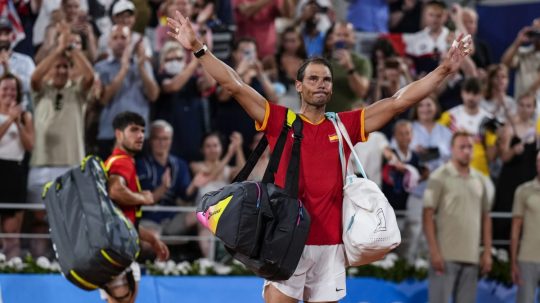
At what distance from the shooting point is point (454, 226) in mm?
12430

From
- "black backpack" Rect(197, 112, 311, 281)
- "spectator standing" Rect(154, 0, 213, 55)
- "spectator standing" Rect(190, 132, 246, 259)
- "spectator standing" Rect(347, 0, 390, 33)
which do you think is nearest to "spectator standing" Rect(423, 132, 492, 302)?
"spectator standing" Rect(190, 132, 246, 259)

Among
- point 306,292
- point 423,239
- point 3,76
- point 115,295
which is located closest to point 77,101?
point 3,76

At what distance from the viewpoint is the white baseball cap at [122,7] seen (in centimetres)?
1304

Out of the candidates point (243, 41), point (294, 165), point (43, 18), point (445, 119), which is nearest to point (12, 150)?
point (43, 18)

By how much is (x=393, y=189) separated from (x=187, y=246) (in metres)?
2.48

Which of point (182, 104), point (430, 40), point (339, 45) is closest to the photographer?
point (182, 104)

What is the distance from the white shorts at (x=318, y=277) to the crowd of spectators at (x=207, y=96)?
452cm

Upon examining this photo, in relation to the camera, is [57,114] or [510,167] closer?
[57,114]

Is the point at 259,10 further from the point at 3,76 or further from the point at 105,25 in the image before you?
the point at 3,76

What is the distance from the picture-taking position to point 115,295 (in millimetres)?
9812

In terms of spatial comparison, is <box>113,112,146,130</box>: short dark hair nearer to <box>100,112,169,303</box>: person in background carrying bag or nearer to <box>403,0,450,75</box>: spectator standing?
<box>100,112,169,303</box>: person in background carrying bag

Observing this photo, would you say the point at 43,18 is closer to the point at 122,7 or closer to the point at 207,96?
the point at 122,7

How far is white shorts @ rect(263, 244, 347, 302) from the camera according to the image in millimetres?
7809

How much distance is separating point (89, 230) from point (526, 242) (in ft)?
18.0
